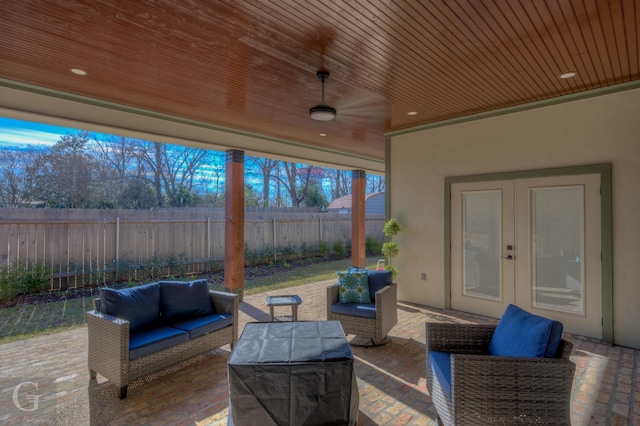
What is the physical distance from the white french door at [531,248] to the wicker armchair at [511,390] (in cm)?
286

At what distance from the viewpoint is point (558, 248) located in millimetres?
4391

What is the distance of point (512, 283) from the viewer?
15.6 ft

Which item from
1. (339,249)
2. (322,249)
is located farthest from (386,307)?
(339,249)

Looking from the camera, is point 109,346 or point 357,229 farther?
point 357,229

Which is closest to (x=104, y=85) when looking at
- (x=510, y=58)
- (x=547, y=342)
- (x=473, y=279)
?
(x=510, y=58)

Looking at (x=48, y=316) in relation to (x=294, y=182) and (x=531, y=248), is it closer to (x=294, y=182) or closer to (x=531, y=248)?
(x=531, y=248)

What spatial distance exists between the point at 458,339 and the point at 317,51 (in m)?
2.82

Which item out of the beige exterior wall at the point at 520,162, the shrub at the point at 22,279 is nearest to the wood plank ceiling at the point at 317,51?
the beige exterior wall at the point at 520,162

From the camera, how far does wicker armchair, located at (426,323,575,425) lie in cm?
195

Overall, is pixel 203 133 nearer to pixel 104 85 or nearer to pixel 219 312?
pixel 104 85

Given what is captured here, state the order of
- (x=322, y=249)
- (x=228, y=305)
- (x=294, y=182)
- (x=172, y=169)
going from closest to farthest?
1. (x=228, y=305)
2. (x=322, y=249)
3. (x=172, y=169)
4. (x=294, y=182)

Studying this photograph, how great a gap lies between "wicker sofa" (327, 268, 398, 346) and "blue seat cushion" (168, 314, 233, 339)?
1.27m

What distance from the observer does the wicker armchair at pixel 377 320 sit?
379 cm

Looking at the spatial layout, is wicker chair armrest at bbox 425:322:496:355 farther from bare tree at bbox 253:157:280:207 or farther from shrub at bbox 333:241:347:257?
bare tree at bbox 253:157:280:207
